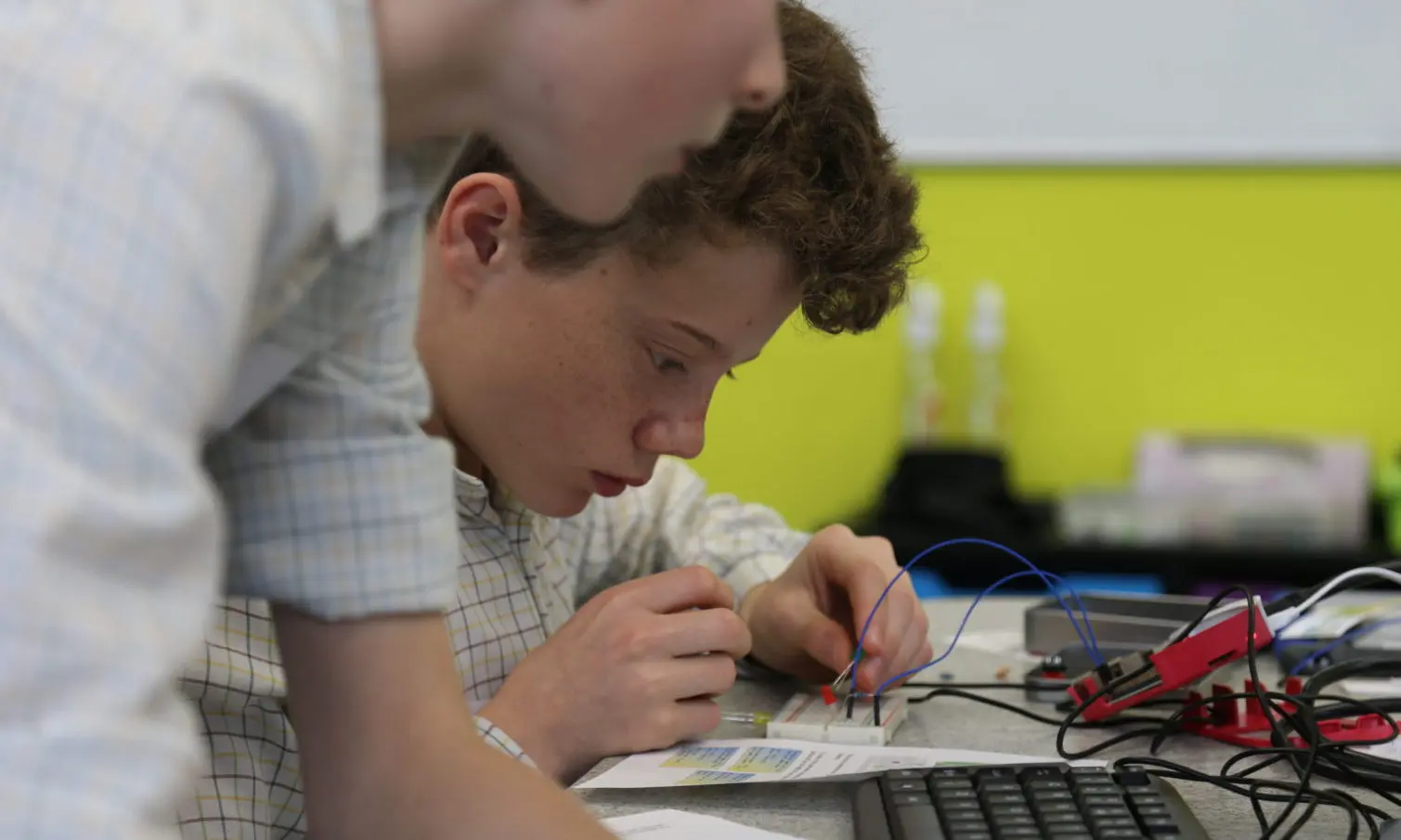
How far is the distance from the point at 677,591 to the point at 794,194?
285 millimetres

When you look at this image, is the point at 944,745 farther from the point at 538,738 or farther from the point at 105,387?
the point at 105,387

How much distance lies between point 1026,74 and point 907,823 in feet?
7.54

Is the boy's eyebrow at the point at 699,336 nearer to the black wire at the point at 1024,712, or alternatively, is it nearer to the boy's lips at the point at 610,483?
the boy's lips at the point at 610,483

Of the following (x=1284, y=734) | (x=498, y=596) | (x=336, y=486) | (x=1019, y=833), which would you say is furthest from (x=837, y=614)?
(x=336, y=486)

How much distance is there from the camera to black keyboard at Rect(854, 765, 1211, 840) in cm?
71

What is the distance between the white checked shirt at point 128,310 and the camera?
373 mm

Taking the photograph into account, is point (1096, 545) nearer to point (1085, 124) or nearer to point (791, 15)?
point (1085, 124)

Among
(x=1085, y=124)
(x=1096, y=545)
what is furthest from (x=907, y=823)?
(x=1085, y=124)

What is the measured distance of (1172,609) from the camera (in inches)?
46.6

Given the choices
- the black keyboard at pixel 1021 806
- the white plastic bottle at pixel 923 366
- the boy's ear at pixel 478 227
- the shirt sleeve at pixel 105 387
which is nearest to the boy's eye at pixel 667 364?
the boy's ear at pixel 478 227

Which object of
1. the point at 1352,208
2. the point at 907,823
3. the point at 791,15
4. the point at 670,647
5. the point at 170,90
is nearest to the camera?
the point at 170,90

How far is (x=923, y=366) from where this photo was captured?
2807mm

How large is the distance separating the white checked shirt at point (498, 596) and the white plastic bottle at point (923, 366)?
1.34 meters

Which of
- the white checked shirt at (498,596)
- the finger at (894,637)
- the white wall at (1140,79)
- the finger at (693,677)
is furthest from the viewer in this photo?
the white wall at (1140,79)
